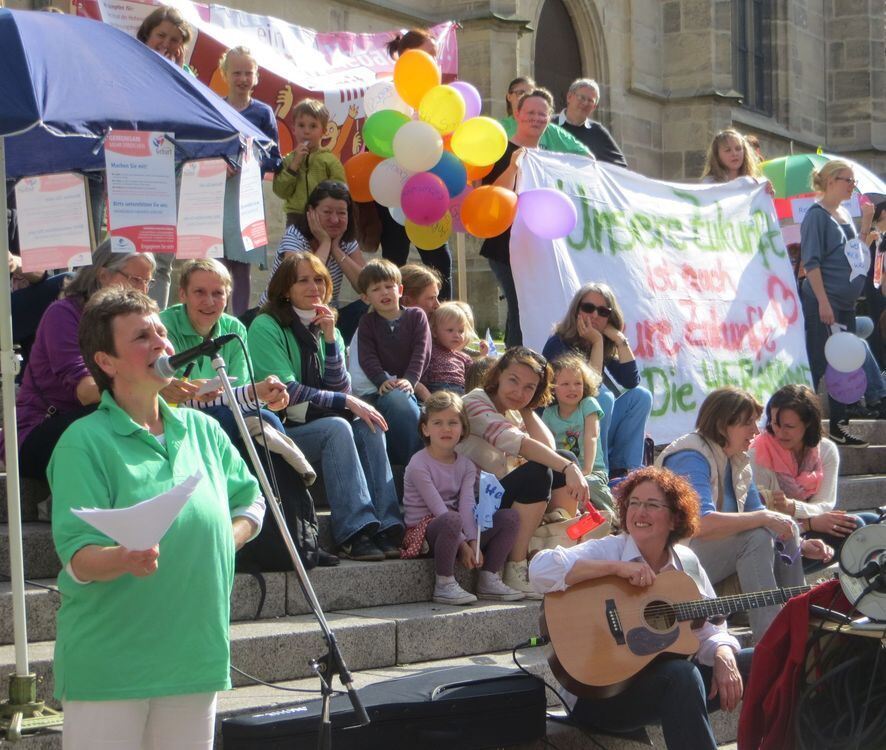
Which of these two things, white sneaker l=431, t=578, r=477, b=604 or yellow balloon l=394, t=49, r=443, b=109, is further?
yellow balloon l=394, t=49, r=443, b=109

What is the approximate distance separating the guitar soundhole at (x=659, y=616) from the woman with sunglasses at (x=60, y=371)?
2379mm

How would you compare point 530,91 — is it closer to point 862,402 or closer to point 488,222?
point 488,222

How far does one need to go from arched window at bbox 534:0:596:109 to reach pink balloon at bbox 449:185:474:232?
9868mm

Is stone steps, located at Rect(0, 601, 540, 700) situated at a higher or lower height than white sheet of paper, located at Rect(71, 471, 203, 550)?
lower

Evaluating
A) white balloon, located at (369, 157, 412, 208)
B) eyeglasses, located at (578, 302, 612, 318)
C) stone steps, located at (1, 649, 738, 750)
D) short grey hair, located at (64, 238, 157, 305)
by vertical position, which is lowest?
stone steps, located at (1, 649, 738, 750)

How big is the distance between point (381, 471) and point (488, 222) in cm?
271

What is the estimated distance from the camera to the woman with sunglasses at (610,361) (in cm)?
845

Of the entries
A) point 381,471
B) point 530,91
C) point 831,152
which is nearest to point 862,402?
point 530,91

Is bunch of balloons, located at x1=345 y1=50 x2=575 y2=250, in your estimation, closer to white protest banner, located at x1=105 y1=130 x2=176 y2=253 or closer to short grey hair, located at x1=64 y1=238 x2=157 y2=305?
short grey hair, located at x1=64 y1=238 x2=157 y2=305

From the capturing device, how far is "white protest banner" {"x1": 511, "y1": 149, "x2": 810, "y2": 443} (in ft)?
31.6

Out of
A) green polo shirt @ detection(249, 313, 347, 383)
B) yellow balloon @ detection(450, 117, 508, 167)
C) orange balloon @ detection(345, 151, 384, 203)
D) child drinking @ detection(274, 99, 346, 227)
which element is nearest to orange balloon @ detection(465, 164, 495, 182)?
yellow balloon @ detection(450, 117, 508, 167)

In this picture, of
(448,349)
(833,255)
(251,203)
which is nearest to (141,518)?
(251,203)

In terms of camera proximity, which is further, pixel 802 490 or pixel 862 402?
pixel 862 402

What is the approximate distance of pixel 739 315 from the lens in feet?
35.3
